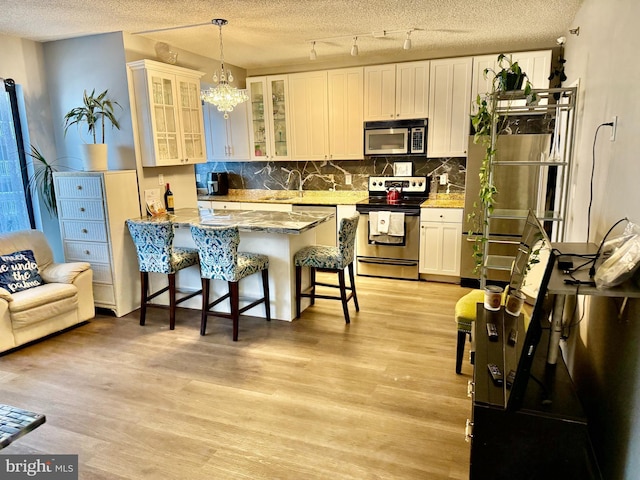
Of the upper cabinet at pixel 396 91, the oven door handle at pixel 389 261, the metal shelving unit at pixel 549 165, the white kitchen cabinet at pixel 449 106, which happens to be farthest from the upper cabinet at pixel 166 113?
the metal shelving unit at pixel 549 165

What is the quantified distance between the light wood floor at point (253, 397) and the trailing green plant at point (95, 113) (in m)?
1.86

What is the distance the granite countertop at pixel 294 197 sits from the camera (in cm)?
539

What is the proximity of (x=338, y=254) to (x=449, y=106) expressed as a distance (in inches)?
93.8

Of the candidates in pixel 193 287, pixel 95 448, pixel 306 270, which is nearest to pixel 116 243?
pixel 193 287

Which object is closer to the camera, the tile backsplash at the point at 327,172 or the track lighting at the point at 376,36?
the track lighting at the point at 376,36

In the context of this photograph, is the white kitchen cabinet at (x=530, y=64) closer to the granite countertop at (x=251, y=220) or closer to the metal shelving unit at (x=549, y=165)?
the metal shelving unit at (x=549, y=165)

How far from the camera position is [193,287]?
4.26 meters

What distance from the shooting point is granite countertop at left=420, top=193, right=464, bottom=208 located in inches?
190

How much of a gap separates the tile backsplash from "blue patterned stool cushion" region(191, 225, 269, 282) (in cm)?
262

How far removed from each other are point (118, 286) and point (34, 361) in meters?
0.98

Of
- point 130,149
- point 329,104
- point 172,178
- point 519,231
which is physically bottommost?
point 519,231

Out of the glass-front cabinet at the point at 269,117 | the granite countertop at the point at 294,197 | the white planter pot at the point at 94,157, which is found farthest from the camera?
the glass-front cabinet at the point at 269,117

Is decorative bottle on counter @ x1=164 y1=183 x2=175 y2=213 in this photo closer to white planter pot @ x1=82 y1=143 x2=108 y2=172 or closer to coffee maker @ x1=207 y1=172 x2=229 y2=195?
white planter pot @ x1=82 y1=143 x2=108 y2=172

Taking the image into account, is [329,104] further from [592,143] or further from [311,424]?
[311,424]
